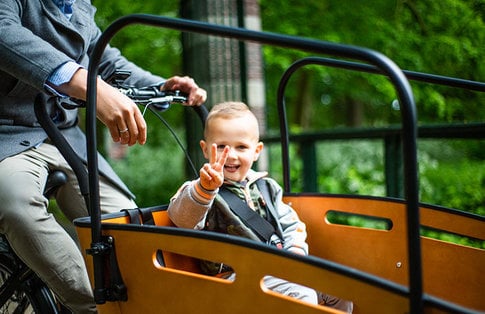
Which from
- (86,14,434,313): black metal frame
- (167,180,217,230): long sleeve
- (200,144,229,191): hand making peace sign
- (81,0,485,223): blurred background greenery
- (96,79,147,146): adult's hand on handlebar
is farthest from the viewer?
(81,0,485,223): blurred background greenery

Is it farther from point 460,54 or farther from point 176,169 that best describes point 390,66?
point 176,169

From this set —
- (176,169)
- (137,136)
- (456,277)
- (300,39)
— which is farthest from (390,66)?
(176,169)

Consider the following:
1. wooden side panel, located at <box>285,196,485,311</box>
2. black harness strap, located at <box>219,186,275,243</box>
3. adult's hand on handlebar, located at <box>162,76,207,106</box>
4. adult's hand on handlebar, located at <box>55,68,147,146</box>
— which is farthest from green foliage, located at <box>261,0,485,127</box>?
adult's hand on handlebar, located at <box>55,68,147,146</box>

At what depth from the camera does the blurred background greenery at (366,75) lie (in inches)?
206

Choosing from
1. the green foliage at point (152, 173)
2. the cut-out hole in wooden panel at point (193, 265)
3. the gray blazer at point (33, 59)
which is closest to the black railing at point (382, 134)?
the gray blazer at point (33, 59)

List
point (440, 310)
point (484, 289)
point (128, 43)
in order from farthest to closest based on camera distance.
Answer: point (128, 43) → point (484, 289) → point (440, 310)

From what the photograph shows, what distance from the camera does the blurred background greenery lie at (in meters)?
5.24

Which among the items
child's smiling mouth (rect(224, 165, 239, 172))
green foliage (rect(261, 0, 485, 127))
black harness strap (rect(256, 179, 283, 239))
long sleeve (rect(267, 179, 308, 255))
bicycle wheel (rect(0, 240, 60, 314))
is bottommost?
bicycle wheel (rect(0, 240, 60, 314))

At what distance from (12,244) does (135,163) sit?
964cm

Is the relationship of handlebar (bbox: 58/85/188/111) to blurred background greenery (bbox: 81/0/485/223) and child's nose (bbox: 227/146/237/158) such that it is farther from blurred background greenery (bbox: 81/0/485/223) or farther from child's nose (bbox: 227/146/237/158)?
blurred background greenery (bbox: 81/0/485/223)

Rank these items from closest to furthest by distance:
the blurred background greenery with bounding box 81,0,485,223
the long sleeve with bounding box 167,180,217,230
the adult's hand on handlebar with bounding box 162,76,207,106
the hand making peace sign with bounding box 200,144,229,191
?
the hand making peace sign with bounding box 200,144,229,191
the long sleeve with bounding box 167,180,217,230
the adult's hand on handlebar with bounding box 162,76,207,106
the blurred background greenery with bounding box 81,0,485,223

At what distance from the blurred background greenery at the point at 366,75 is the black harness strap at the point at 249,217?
269 centimetres

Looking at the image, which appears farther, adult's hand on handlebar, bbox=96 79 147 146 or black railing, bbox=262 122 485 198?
black railing, bbox=262 122 485 198

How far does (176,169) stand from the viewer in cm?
1138
